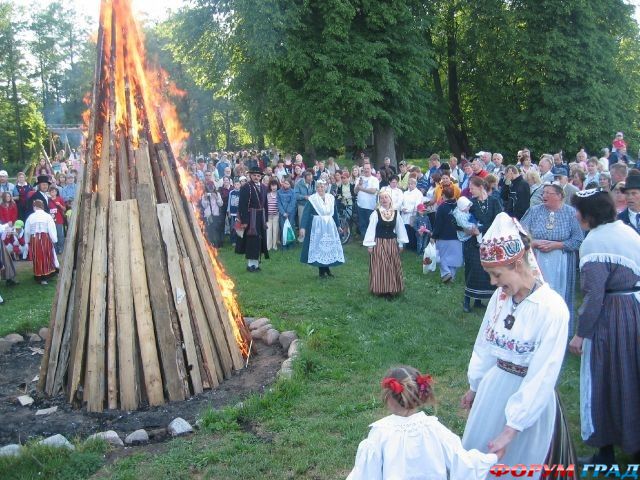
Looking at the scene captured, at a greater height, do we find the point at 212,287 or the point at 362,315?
the point at 212,287

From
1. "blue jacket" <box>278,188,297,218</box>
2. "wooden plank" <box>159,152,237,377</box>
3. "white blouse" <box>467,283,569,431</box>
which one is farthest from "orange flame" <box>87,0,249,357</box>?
"blue jacket" <box>278,188,297,218</box>

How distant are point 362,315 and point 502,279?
6075 millimetres

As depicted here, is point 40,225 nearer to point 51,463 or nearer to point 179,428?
point 179,428

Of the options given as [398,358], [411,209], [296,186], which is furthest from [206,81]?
[398,358]

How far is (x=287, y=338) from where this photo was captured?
8516mm

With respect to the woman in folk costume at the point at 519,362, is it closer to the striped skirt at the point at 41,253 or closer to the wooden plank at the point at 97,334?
the wooden plank at the point at 97,334

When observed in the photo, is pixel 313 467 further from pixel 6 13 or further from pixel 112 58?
pixel 6 13

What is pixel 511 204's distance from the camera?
12367 mm

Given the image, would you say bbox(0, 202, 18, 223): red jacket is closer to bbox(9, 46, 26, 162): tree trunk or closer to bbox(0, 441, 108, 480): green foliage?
bbox(0, 441, 108, 480): green foliage

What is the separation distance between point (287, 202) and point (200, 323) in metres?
9.81

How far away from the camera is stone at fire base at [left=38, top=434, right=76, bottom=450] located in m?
5.50

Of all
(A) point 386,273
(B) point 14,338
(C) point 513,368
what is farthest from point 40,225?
(C) point 513,368

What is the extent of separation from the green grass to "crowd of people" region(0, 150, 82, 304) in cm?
25

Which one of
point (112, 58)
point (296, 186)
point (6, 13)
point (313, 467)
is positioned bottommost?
point (313, 467)
